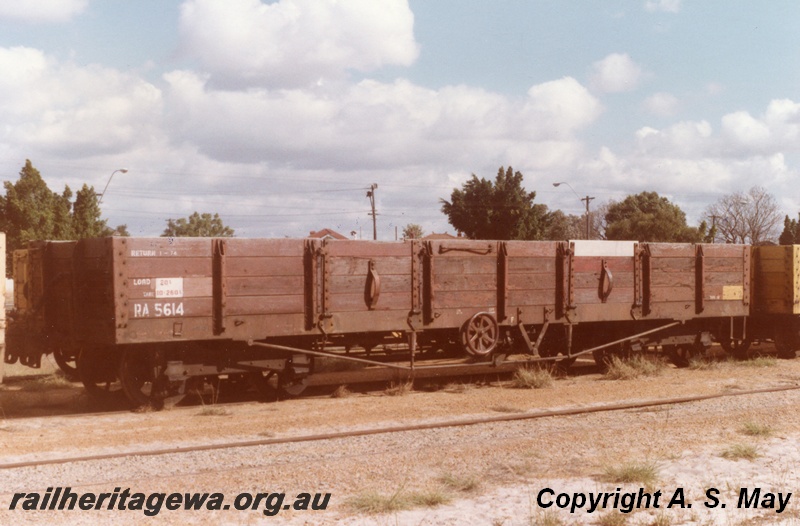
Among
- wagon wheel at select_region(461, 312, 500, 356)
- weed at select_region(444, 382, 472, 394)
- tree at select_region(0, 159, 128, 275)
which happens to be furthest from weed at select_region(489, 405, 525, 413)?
tree at select_region(0, 159, 128, 275)

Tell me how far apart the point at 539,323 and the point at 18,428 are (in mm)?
8296

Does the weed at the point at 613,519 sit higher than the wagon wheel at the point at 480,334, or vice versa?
the wagon wheel at the point at 480,334

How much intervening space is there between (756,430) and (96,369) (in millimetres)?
9183

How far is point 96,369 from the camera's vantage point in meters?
11.4

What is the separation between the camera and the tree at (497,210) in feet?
165

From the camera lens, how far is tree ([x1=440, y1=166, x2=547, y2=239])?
50.4 meters

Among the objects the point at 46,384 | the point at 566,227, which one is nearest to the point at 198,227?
the point at 566,227

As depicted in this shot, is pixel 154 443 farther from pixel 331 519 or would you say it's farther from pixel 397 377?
pixel 397 377

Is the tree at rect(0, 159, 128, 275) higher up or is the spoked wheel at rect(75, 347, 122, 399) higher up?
the tree at rect(0, 159, 128, 275)

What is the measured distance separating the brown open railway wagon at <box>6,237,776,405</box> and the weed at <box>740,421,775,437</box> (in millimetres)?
4588

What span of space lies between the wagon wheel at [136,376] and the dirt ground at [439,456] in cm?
35

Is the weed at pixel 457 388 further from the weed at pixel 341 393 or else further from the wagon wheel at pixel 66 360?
the wagon wheel at pixel 66 360

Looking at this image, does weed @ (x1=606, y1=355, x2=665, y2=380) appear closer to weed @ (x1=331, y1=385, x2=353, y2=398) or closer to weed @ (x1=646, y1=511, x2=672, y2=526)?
weed @ (x1=331, y1=385, x2=353, y2=398)

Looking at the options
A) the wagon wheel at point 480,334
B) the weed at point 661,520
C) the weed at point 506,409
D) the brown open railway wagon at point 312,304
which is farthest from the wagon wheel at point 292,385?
the weed at point 661,520
